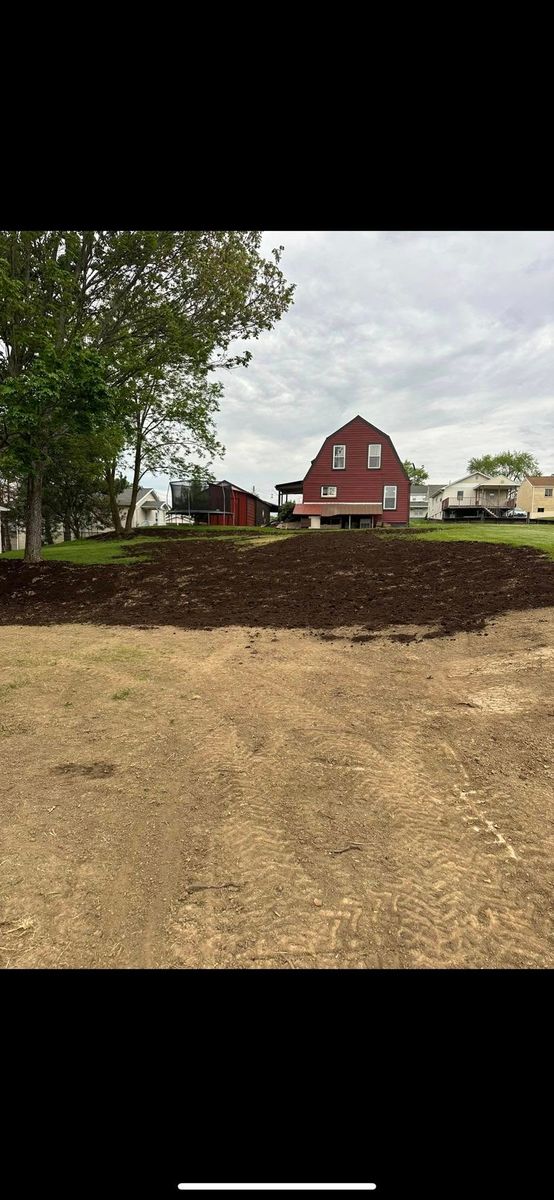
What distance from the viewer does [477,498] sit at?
55125mm

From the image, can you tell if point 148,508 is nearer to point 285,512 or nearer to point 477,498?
point 285,512

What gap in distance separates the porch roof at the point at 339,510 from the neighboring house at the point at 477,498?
1086 inches

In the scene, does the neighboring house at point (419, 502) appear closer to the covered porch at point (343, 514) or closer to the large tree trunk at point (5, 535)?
the covered porch at point (343, 514)

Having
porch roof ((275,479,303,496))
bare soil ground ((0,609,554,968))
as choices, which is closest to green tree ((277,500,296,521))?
porch roof ((275,479,303,496))

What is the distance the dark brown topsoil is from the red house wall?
16.2m

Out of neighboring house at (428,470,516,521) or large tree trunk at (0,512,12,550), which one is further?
neighboring house at (428,470,516,521)

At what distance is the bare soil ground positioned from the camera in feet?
6.86

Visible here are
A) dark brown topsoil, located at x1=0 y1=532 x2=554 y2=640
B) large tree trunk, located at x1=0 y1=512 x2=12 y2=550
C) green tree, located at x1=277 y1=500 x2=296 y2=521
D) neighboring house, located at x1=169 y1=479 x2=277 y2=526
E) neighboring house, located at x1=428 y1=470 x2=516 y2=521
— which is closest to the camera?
dark brown topsoil, located at x1=0 y1=532 x2=554 y2=640

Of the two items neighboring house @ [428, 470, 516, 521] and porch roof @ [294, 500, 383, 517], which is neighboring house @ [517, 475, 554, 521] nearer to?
neighboring house @ [428, 470, 516, 521]

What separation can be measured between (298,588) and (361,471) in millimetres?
22824

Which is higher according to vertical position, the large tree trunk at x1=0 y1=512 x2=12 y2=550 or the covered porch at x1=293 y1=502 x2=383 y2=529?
the covered porch at x1=293 y1=502 x2=383 y2=529

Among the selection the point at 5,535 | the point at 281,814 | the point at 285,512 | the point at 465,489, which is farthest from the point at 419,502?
the point at 281,814

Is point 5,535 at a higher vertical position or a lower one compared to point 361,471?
lower

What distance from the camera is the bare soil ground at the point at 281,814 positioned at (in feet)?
6.86
